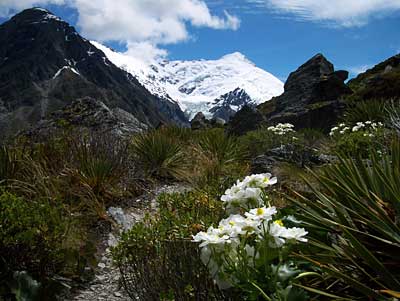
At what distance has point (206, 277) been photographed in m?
2.88

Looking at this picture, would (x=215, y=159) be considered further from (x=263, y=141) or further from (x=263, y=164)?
(x=263, y=141)

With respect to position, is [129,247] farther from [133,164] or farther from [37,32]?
[37,32]

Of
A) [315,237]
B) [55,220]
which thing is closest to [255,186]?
[315,237]

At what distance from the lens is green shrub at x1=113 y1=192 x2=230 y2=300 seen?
114 inches

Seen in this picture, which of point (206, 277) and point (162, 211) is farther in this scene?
point (162, 211)

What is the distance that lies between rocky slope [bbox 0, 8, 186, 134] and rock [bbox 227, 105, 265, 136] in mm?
108677

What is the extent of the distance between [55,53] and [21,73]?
81.3ft

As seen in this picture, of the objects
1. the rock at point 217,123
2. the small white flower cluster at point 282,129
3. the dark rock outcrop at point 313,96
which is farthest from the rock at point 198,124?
the small white flower cluster at point 282,129

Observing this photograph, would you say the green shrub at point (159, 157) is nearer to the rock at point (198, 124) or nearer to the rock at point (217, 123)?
the rock at point (198, 124)

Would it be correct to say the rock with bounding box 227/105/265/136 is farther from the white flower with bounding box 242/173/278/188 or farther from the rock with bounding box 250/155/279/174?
the white flower with bounding box 242/173/278/188

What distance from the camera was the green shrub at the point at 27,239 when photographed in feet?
12.0

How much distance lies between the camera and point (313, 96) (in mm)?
23328

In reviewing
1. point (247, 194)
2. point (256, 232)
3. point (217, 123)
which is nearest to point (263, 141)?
point (247, 194)

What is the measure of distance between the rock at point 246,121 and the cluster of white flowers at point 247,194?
1594cm
